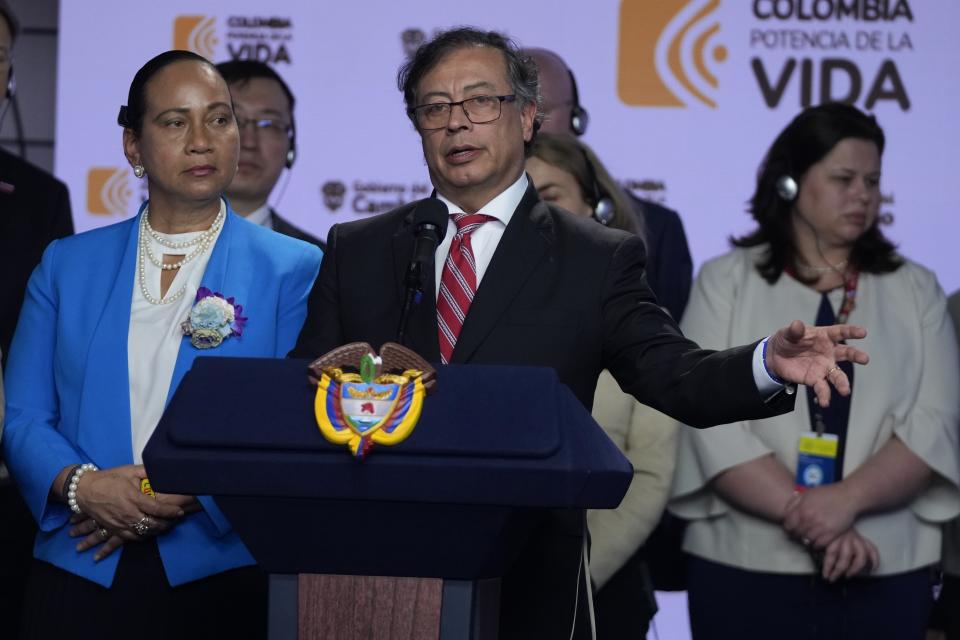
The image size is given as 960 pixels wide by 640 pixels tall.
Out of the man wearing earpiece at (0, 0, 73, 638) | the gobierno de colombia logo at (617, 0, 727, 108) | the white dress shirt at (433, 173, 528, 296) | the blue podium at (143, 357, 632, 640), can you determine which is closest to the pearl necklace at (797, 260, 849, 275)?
the gobierno de colombia logo at (617, 0, 727, 108)

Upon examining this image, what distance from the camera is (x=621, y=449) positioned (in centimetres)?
363

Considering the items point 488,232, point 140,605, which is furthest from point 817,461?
point 140,605

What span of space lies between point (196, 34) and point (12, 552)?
7.31 ft

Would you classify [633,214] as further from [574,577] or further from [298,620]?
[298,620]

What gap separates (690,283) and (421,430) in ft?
8.88

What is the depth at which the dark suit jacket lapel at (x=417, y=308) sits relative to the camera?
245 centimetres

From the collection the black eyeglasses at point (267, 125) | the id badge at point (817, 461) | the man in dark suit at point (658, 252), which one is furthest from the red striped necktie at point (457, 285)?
the black eyeglasses at point (267, 125)

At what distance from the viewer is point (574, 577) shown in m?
2.39

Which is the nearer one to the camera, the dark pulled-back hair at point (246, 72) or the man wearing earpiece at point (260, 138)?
the man wearing earpiece at point (260, 138)

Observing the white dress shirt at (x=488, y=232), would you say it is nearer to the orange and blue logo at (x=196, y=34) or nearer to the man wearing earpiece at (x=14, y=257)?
the man wearing earpiece at (x=14, y=257)

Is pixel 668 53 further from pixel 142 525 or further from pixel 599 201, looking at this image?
pixel 142 525

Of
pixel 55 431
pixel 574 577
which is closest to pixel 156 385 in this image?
pixel 55 431

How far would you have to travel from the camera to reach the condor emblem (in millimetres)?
1791

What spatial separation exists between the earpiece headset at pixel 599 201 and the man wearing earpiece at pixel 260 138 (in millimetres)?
878
